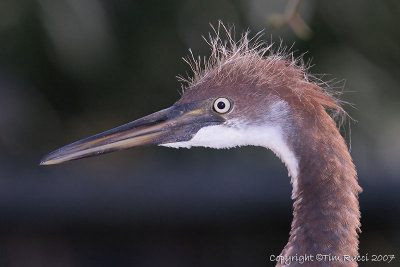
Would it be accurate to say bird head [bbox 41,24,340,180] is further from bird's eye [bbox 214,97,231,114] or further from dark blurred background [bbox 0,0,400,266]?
dark blurred background [bbox 0,0,400,266]

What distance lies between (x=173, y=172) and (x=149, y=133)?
269 centimetres

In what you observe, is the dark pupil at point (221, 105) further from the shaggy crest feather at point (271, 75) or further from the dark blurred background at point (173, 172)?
the dark blurred background at point (173, 172)

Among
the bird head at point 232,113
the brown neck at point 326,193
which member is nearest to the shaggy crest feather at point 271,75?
the bird head at point 232,113

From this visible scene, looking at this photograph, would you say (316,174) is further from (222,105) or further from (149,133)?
(149,133)

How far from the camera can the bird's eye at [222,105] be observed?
5.50 ft

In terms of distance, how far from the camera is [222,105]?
1.68 meters

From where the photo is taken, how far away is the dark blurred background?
13.3 feet

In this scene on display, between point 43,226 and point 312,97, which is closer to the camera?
point 312,97

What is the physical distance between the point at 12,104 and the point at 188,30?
1404 millimetres

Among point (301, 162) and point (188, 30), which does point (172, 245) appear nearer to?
point (188, 30)

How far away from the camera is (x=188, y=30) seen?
4188 mm

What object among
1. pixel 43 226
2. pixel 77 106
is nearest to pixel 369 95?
pixel 77 106

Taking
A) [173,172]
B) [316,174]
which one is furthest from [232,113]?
[173,172]

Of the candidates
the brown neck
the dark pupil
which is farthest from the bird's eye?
the brown neck
